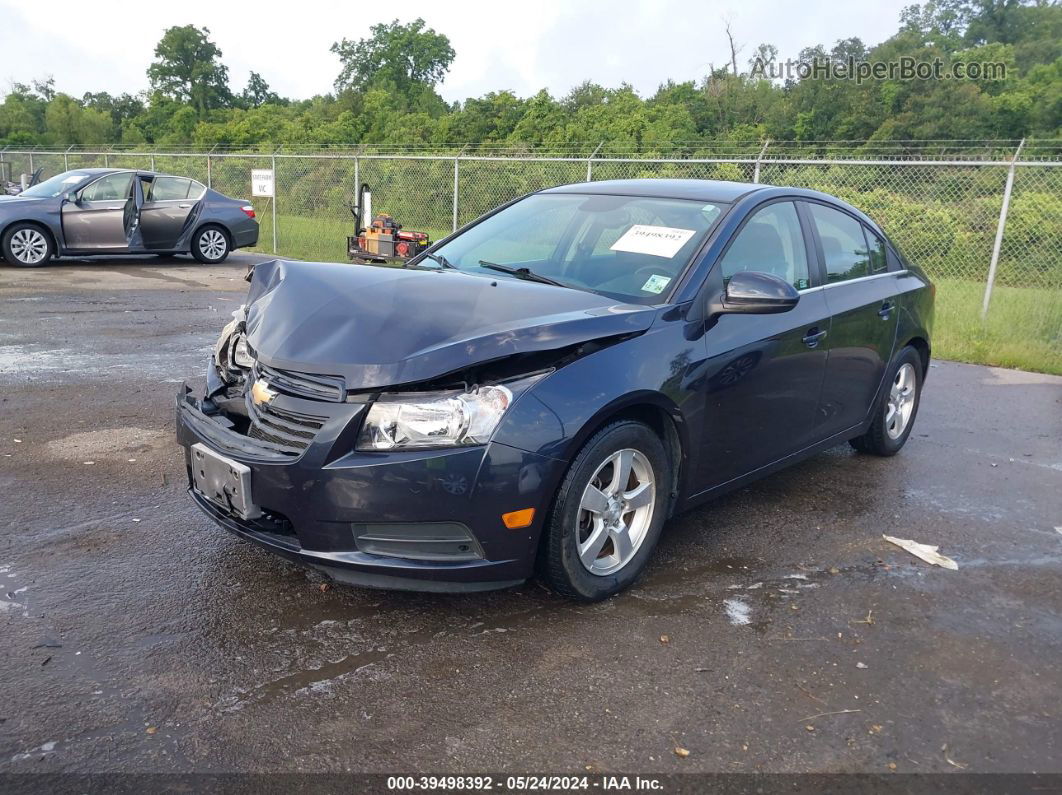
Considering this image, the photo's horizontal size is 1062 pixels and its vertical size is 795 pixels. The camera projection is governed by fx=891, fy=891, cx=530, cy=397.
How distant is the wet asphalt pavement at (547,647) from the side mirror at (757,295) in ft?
3.69

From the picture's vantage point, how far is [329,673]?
9.53ft

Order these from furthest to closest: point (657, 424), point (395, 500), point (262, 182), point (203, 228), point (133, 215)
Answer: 1. point (262, 182)
2. point (203, 228)
3. point (133, 215)
4. point (657, 424)
5. point (395, 500)

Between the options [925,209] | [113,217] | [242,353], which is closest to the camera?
[242,353]

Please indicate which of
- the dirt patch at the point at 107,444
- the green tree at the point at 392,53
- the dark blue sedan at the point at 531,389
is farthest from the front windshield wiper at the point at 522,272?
the green tree at the point at 392,53

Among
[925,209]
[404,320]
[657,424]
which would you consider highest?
[925,209]

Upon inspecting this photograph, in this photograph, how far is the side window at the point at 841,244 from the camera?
188 inches

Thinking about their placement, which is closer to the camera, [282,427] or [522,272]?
[282,427]

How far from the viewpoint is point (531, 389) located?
3086 mm

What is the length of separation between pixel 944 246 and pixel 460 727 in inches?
468

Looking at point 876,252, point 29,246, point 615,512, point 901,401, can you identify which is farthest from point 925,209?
Answer: point 29,246

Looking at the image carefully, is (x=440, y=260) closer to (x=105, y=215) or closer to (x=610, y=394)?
(x=610, y=394)

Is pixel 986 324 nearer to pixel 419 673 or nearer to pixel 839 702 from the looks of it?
pixel 839 702

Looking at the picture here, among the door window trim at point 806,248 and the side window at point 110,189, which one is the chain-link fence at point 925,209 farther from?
the door window trim at point 806,248

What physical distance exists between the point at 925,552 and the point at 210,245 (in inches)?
547
